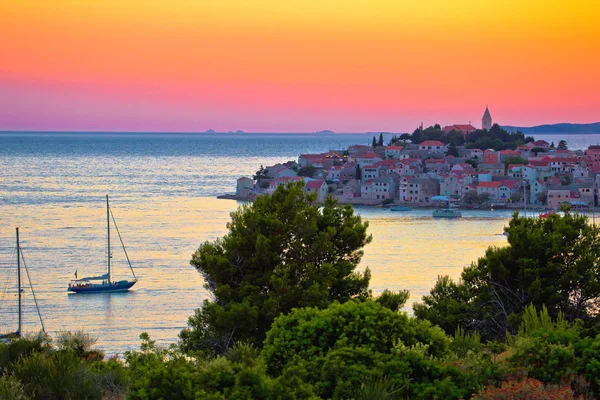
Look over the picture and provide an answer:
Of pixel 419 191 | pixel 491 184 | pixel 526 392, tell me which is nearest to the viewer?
pixel 526 392

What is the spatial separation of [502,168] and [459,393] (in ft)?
150

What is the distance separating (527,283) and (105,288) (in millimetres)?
12766

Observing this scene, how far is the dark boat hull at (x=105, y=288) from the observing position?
19359 mm

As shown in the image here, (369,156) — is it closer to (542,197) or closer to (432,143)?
(432,143)

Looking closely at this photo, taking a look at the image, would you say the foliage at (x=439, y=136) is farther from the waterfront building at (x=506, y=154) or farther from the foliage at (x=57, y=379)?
the foliage at (x=57, y=379)

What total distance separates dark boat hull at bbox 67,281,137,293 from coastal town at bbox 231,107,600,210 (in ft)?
64.0

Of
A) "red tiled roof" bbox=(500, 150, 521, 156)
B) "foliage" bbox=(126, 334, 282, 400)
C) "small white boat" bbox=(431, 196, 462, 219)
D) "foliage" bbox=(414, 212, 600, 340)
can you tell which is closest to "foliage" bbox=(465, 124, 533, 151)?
"red tiled roof" bbox=(500, 150, 521, 156)

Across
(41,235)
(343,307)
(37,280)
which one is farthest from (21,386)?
(41,235)

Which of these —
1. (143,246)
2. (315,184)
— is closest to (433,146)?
(315,184)

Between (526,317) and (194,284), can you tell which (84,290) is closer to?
(194,284)

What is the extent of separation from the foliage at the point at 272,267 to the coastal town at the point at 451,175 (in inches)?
1159

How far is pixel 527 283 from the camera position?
369 inches

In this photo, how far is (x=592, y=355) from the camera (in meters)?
5.11

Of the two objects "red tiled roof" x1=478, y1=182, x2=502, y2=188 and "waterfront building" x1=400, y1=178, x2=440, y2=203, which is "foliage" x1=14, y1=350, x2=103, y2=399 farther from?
"red tiled roof" x1=478, y1=182, x2=502, y2=188
